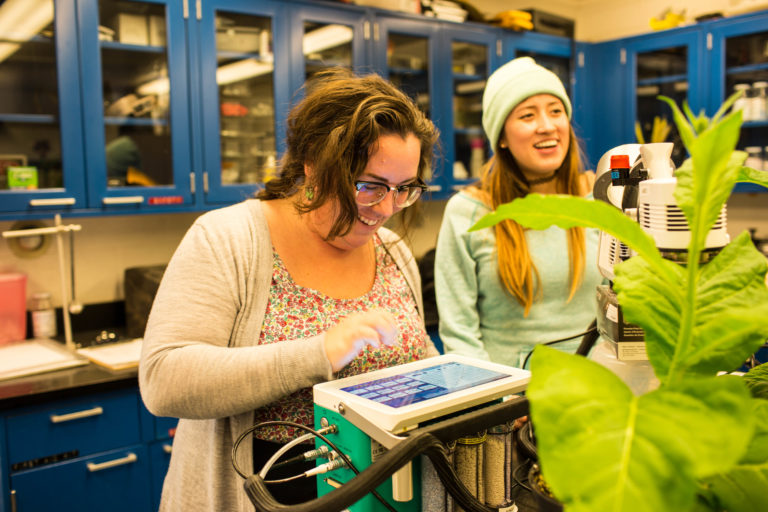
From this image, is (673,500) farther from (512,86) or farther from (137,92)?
(137,92)

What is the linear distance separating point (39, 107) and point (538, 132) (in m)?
1.76

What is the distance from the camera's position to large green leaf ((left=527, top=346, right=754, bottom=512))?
0.39 m

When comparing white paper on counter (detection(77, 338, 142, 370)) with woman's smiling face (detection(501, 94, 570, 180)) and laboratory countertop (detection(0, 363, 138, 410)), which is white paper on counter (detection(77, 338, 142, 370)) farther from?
woman's smiling face (detection(501, 94, 570, 180))

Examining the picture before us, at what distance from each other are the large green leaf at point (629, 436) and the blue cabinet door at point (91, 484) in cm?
203

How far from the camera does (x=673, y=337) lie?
514mm

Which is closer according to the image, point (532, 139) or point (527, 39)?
point (532, 139)

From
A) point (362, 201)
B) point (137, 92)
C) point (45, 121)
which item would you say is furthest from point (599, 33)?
point (362, 201)

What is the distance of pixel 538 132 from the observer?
165 centimetres

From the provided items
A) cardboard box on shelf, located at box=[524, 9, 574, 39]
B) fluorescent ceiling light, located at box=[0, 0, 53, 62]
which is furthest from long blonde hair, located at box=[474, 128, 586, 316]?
cardboard box on shelf, located at box=[524, 9, 574, 39]

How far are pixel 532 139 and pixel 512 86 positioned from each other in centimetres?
15

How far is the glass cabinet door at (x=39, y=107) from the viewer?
7.51ft

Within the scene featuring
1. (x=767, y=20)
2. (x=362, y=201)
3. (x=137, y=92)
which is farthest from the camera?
(x=767, y=20)

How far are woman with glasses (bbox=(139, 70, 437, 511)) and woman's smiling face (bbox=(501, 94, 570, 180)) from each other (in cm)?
37

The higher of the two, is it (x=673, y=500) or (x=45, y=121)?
(x=45, y=121)
